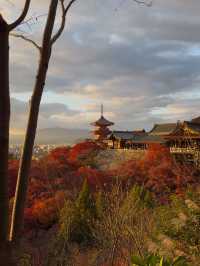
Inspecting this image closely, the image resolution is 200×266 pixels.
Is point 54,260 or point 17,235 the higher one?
point 17,235

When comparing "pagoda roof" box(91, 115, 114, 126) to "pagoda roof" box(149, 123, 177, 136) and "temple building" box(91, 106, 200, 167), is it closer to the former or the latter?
"temple building" box(91, 106, 200, 167)

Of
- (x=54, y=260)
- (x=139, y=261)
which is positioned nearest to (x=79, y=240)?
(x=54, y=260)

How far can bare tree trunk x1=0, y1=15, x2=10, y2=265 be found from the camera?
8.84 feet

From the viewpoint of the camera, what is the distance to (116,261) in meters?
10.1

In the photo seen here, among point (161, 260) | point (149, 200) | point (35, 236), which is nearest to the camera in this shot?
point (161, 260)

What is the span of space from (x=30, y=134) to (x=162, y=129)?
90.3ft

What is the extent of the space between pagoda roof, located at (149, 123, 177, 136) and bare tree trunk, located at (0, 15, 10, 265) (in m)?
25.8

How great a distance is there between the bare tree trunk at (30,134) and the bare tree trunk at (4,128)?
196 mm

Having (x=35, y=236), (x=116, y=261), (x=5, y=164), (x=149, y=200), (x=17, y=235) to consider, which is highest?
(x=5, y=164)

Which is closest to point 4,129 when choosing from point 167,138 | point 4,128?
point 4,128

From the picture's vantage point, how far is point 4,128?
2.70 metres

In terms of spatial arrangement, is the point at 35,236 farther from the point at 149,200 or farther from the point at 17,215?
the point at 17,215

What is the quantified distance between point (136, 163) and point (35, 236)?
24.8ft

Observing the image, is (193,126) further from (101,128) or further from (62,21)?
(62,21)
